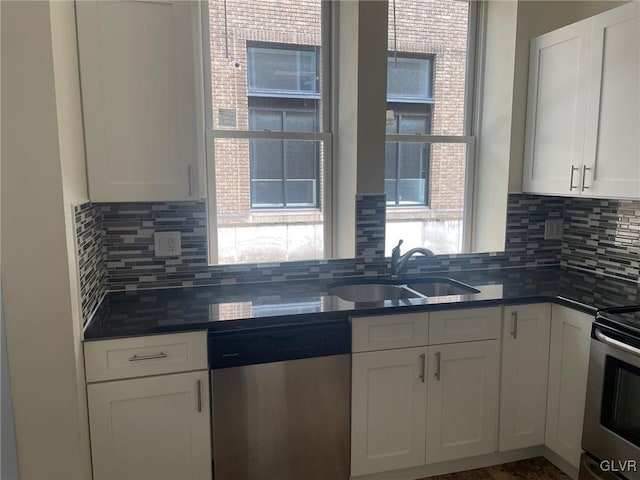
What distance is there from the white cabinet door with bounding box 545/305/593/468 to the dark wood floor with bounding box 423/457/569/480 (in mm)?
128

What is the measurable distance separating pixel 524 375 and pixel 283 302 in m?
1.26

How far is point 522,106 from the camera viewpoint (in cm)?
269

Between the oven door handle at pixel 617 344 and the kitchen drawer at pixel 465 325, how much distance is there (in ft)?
1.38

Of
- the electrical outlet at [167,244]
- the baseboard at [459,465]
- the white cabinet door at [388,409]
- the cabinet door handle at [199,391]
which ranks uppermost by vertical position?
the electrical outlet at [167,244]

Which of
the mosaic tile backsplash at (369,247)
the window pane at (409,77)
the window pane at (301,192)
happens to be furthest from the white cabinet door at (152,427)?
the window pane at (409,77)

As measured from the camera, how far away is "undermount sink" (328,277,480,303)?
2.56m

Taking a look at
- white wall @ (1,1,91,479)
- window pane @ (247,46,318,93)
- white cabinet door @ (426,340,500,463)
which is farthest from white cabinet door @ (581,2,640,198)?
white wall @ (1,1,91,479)

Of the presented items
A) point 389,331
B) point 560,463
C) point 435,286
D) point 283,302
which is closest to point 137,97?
point 283,302

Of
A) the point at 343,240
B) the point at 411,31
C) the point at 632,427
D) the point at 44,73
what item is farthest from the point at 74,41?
the point at 632,427

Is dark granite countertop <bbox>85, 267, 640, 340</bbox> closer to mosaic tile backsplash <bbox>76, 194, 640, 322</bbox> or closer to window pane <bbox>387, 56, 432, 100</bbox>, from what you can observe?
mosaic tile backsplash <bbox>76, 194, 640, 322</bbox>

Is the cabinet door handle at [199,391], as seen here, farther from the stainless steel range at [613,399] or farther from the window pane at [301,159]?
the stainless steel range at [613,399]

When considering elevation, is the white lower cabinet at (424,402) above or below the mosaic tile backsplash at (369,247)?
below

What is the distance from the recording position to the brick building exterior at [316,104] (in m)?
2.46

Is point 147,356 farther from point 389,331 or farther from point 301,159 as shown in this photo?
point 301,159
